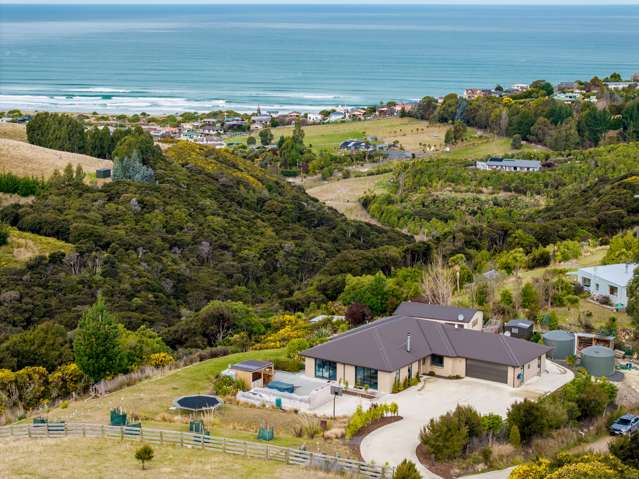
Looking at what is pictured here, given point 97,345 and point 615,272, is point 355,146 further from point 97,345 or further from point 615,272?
point 97,345

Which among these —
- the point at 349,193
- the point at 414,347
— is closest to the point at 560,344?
the point at 414,347

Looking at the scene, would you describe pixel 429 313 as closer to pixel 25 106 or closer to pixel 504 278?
pixel 504 278

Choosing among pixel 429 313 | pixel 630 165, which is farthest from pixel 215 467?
pixel 630 165

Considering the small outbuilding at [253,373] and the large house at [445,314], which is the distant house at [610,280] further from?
the small outbuilding at [253,373]

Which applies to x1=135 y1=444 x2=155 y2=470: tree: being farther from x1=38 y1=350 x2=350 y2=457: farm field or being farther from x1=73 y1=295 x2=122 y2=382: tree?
x1=73 y1=295 x2=122 y2=382: tree

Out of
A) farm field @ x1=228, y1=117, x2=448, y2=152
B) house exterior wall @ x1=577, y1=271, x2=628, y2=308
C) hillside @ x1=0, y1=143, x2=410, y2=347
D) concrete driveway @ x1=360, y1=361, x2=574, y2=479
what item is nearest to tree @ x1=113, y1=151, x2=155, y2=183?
hillside @ x1=0, y1=143, x2=410, y2=347

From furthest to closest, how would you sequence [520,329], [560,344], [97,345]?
[520,329] → [560,344] → [97,345]
